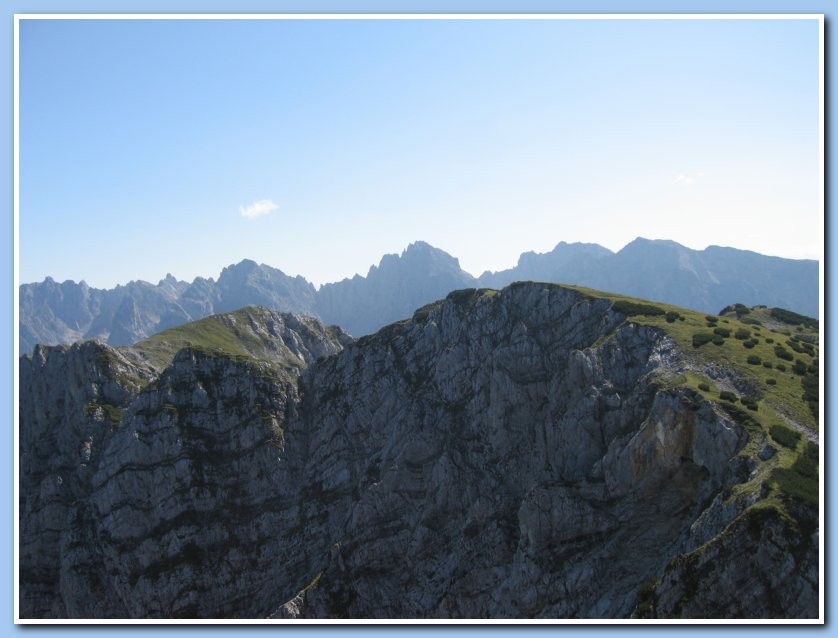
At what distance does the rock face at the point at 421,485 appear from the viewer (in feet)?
190

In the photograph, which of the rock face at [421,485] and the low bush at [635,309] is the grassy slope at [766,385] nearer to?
the low bush at [635,309]

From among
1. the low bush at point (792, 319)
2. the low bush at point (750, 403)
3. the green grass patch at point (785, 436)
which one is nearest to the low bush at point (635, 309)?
the low bush at point (792, 319)

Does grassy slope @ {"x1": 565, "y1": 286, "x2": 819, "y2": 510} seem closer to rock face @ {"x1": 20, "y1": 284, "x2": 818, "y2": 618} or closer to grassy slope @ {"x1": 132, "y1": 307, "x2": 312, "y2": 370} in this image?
rock face @ {"x1": 20, "y1": 284, "x2": 818, "y2": 618}

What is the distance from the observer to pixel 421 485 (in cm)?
9331

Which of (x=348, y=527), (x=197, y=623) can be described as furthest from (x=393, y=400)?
(x=197, y=623)

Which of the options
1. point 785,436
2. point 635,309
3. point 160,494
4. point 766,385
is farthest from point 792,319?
point 160,494

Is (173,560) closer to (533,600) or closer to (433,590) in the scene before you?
(433,590)

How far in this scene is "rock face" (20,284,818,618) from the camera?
2286 inches

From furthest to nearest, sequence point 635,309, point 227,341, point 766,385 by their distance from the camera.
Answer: point 227,341 → point 635,309 → point 766,385

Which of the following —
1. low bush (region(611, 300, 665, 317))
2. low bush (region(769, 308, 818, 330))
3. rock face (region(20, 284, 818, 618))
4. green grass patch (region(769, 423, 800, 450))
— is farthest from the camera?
low bush (region(769, 308, 818, 330))

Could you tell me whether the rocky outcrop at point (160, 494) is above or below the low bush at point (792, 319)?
below

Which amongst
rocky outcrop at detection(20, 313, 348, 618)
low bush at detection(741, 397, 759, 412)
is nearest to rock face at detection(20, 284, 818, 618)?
rocky outcrop at detection(20, 313, 348, 618)

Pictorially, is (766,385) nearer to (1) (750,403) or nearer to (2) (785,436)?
(1) (750,403)

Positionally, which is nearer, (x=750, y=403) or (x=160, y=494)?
(x=750, y=403)
